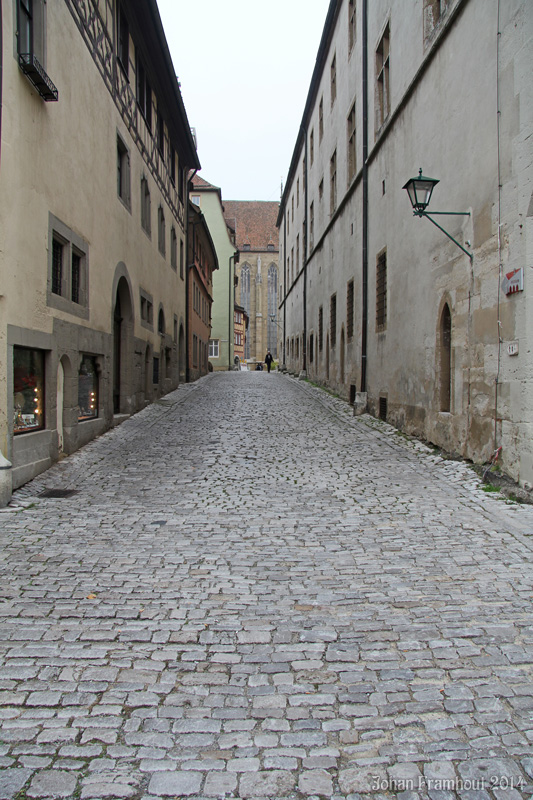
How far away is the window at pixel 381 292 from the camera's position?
13516 mm

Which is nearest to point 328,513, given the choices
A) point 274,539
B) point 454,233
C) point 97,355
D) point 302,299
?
point 274,539

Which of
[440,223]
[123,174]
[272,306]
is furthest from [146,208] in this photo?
[272,306]

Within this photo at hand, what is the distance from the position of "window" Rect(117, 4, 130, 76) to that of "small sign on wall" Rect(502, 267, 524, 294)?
10.0 meters

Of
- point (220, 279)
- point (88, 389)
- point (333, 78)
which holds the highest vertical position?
point (333, 78)

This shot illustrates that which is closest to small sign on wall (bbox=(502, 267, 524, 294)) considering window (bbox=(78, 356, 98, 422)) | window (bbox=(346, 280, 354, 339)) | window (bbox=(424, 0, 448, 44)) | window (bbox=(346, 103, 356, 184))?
window (bbox=(424, 0, 448, 44))

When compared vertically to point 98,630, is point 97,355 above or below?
above

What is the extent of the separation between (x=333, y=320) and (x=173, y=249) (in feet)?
20.9

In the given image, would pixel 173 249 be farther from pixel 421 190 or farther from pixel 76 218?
pixel 421 190

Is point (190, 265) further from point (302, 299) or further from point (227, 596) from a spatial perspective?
point (227, 596)

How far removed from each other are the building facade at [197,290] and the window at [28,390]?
17336mm

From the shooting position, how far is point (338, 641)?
11.3 ft

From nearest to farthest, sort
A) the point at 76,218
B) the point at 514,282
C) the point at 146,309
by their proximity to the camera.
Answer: the point at 514,282 → the point at 76,218 → the point at 146,309

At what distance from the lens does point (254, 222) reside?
262ft

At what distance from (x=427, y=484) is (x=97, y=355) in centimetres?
648
